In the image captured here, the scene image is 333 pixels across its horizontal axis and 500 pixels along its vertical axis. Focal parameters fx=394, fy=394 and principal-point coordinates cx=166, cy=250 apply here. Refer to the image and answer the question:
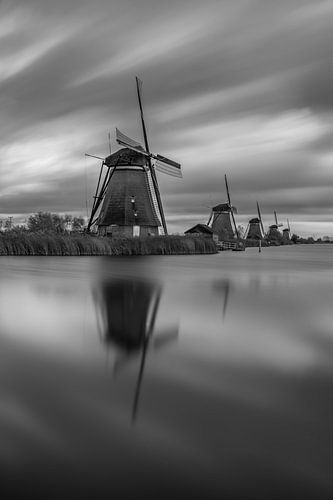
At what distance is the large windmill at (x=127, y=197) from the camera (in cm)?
2841

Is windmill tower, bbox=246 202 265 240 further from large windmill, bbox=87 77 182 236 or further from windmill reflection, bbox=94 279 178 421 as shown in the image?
windmill reflection, bbox=94 279 178 421

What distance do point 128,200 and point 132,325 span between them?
24.2 meters

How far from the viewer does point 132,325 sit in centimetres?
480

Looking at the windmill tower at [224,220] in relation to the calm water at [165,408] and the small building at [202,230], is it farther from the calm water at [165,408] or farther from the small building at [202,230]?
the calm water at [165,408]

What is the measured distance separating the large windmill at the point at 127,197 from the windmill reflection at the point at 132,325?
1988 centimetres

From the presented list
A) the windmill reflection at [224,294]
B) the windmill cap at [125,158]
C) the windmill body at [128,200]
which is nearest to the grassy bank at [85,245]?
the windmill body at [128,200]

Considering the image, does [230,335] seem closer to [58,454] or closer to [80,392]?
[80,392]

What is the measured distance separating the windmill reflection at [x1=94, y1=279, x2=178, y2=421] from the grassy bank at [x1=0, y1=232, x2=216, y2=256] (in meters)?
13.4

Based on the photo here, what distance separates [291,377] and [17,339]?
2.65m

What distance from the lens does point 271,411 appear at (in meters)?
2.27

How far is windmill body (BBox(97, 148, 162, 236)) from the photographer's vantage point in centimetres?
2836

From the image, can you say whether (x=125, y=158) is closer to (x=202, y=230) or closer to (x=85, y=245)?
(x=85, y=245)

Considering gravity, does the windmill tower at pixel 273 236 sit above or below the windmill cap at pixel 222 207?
below

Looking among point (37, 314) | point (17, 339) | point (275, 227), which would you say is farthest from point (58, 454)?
point (275, 227)
